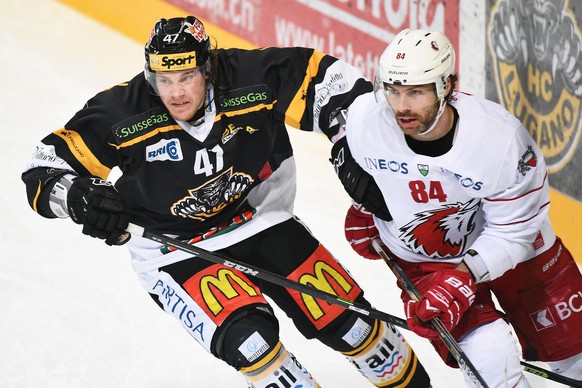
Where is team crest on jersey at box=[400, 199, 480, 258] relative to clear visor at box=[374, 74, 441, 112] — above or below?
below

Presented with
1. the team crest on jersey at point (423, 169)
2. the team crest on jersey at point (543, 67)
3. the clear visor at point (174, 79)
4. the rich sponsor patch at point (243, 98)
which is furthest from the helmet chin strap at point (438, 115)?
the team crest on jersey at point (543, 67)

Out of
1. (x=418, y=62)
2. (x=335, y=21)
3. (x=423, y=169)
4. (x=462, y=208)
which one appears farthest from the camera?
(x=335, y=21)

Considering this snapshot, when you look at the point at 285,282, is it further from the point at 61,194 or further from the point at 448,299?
the point at 61,194

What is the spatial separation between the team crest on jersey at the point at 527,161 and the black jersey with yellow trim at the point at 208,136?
0.67 metres

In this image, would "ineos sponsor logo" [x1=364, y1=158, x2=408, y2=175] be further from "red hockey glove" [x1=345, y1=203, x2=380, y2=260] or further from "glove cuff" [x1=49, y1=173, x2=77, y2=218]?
"glove cuff" [x1=49, y1=173, x2=77, y2=218]

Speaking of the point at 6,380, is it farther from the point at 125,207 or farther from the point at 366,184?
the point at 366,184

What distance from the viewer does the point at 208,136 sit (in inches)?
141

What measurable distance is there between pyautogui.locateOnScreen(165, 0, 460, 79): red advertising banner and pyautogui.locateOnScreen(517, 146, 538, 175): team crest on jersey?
2202 mm

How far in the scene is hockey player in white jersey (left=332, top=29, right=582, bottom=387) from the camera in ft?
10.6

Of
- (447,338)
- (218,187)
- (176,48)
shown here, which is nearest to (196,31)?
(176,48)

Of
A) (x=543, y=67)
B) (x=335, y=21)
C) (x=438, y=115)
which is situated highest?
(x=438, y=115)

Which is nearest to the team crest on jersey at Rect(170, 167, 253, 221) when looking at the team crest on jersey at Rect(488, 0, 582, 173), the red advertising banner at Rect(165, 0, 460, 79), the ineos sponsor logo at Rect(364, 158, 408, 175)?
the ineos sponsor logo at Rect(364, 158, 408, 175)

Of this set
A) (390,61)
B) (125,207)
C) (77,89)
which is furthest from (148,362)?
(77,89)

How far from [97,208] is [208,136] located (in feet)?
1.43
